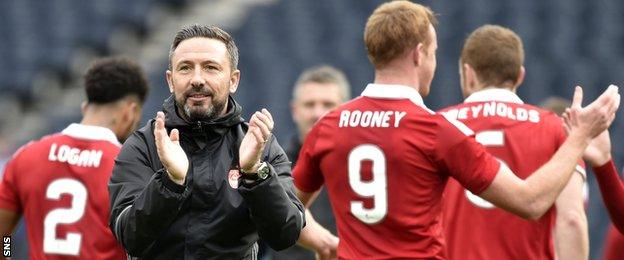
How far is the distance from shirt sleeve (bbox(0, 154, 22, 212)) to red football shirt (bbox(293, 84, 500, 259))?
4.98 feet

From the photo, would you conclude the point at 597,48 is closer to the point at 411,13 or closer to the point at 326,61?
the point at 326,61

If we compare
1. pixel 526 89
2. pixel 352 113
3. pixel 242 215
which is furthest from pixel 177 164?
pixel 526 89

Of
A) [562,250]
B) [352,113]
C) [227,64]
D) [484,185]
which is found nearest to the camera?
[227,64]

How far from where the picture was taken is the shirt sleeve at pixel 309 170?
5.31m

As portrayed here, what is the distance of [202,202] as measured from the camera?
422cm

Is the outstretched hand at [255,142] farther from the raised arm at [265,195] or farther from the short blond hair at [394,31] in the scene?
the short blond hair at [394,31]

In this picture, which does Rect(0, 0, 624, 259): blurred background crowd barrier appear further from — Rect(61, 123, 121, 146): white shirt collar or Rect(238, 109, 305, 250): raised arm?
Rect(238, 109, 305, 250): raised arm

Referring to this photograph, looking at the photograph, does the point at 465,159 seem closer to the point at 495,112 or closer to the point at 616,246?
the point at 495,112

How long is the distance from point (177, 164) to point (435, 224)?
142 cm

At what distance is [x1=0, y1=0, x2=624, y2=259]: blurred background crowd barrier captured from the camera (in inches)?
508

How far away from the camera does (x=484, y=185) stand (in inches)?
190

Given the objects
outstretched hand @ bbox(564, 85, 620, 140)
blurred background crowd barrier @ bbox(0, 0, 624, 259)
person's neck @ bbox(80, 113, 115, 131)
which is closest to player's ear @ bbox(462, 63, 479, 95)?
outstretched hand @ bbox(564, 85, 620, 140)
